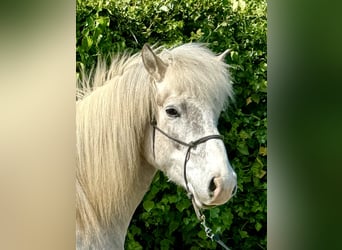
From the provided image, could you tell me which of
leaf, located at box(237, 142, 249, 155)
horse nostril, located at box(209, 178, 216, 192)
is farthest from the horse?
leaf, located at box(237, 142, 249, 155)

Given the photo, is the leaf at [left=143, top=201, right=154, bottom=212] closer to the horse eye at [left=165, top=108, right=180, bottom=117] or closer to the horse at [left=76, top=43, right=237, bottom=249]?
the horse at [left=76, top=43, right=237, bottom=249]

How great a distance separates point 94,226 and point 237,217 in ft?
1.73

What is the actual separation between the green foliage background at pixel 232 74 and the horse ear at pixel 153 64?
8 cm

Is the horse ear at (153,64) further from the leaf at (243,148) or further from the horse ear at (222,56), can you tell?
the leaf at (243,148)

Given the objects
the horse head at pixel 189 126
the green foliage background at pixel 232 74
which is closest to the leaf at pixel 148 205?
the green foliage background at pixel 232 74

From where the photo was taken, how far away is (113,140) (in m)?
1.92

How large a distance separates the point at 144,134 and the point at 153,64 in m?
0.25

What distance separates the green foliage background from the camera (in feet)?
6.56
